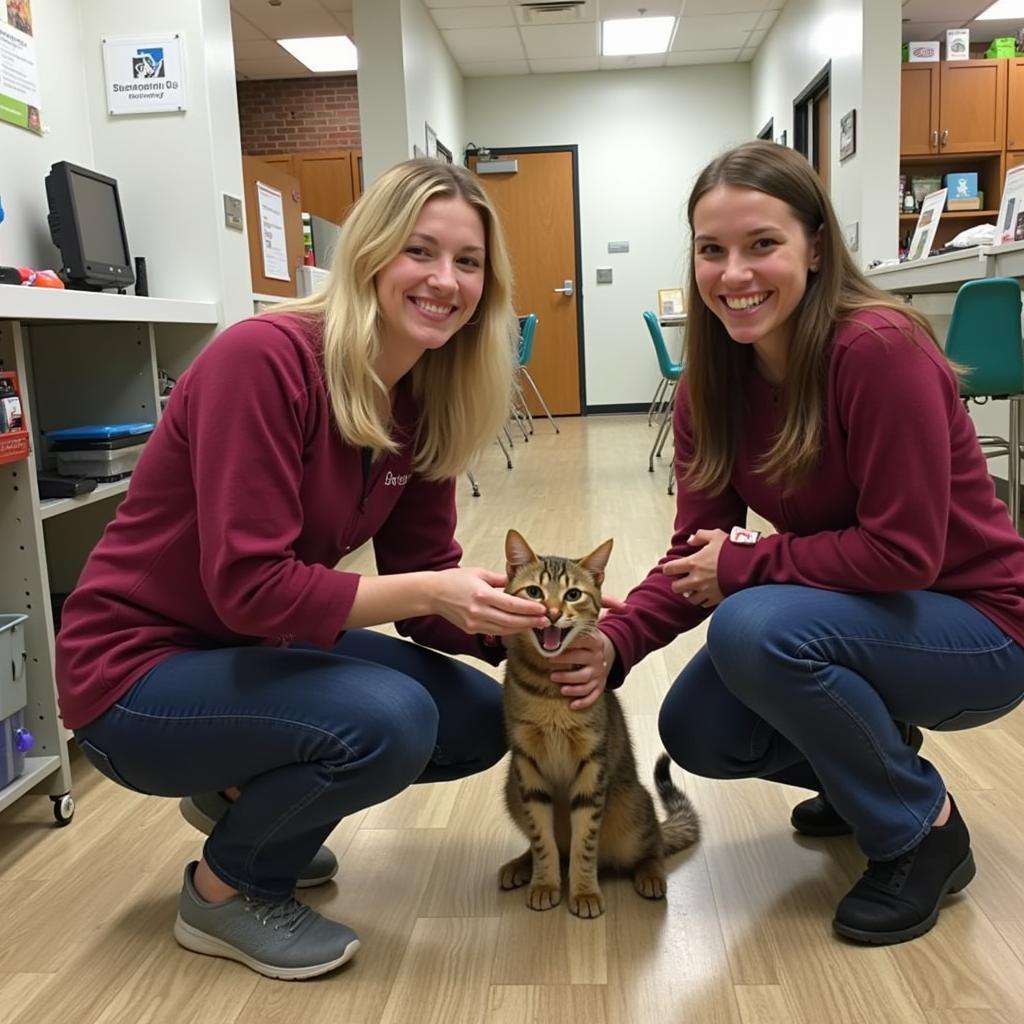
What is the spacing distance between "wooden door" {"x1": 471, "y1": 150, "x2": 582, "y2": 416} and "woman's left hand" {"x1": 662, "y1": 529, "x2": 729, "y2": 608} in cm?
806

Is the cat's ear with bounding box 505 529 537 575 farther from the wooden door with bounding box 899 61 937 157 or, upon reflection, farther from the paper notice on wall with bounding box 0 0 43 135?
the wooden door with bounding box 899 61 937 157

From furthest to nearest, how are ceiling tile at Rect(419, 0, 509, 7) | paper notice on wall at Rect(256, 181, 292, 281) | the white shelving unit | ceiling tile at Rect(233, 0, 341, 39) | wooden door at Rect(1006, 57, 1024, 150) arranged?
wooden door at Rect(1006, 57, 1024, 150), ceiling tile at Rect(419, 0, 509, 7), ceiling tile at Rect(233, 0, 341, 39), paper notice on wall at Rect(256, 181, 292, 281), the white shelving unit

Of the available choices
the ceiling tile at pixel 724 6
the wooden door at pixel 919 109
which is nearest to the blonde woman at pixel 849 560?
the wooden door at pixel 919 109

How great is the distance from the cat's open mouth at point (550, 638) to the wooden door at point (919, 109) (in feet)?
23.0

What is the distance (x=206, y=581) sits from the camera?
129 cm

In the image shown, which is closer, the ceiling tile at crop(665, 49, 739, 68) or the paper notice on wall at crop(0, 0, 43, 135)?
the paper notice on wall at crop(0, 0, 43, 135)

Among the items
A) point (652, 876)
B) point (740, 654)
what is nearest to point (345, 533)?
point (740, 654)

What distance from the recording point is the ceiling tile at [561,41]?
7.89 meters

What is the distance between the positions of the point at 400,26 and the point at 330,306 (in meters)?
5.49

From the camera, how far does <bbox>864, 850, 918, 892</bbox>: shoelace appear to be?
142cm

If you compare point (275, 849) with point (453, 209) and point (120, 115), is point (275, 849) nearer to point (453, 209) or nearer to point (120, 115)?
point (453, 209)

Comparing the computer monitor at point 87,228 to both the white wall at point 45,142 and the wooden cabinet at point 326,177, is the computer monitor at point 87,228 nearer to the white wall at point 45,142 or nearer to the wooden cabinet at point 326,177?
the white wall at point 45,142

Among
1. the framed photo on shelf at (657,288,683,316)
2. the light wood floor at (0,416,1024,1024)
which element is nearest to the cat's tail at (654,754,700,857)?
the light wood floor at (0,416,1024,1024)

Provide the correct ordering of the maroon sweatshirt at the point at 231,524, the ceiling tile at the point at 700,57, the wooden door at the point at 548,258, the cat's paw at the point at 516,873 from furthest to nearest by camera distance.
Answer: the wooden door at the point at 548,258
the ceiling tile at the point at 700,57
the cat's paw at the point at 516,873
the maroon sweatshirt at the point at 231,524
